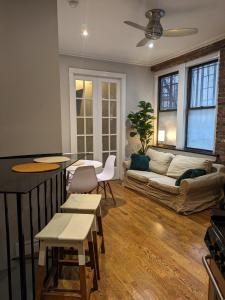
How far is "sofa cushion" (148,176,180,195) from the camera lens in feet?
11.0

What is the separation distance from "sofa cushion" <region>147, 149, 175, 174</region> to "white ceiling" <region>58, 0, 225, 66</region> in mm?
2098

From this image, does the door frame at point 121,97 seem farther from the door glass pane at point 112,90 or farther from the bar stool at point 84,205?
the bar stool at point 84,205

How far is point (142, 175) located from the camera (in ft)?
13.6

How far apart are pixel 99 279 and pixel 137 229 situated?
1.03 m

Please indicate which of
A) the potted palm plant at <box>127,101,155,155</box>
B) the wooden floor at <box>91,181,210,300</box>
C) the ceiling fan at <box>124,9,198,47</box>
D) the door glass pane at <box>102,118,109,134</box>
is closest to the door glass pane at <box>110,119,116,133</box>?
the door glass pane at <box>102,118,109,134</box>

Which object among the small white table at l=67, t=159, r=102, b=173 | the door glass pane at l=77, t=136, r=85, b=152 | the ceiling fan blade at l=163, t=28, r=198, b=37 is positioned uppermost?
the ceiling fan blade at l=163, t=28, r=198, b=37

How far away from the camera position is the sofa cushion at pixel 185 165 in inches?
141

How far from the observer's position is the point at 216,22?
314 cm

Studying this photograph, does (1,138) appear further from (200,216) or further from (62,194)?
(200,216)

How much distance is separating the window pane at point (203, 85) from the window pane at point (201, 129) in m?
0.17

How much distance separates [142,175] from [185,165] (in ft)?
2.64

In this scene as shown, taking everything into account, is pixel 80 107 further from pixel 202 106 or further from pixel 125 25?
pixel 202 106

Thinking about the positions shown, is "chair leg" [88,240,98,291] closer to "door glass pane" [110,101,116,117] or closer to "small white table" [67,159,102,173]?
"small white table" [67,159,102,173]

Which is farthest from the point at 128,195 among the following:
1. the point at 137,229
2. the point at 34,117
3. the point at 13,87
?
the point at 13,87
